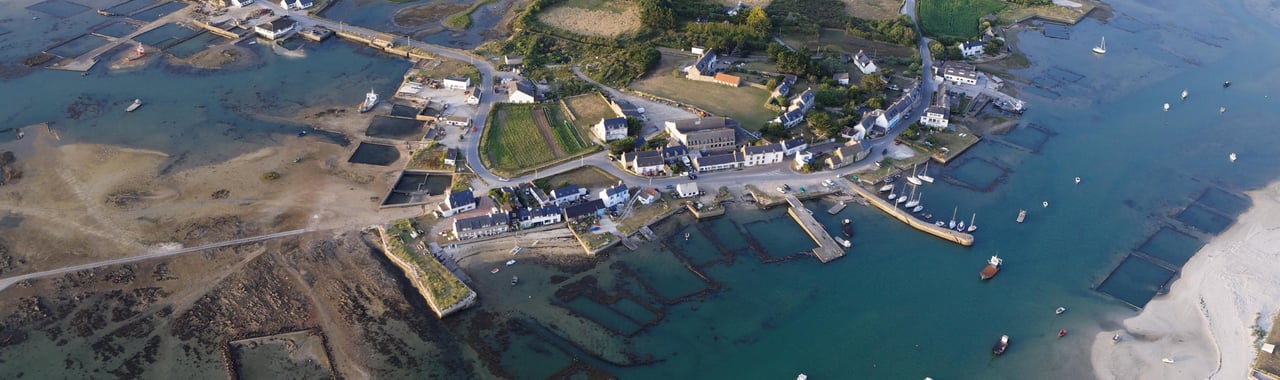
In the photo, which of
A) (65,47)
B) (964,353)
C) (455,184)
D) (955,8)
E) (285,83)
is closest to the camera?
(964,353)

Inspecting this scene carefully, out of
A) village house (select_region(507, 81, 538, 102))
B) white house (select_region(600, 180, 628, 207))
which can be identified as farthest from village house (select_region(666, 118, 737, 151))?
village house (select_region(507, 81, 538, 102))

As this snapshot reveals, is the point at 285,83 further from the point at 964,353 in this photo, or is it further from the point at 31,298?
the point at 964,353

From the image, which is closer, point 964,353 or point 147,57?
point 964,353

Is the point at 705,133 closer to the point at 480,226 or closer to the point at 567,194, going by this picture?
the point at 567,194

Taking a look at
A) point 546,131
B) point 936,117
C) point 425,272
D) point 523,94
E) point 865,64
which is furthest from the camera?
point 865,64

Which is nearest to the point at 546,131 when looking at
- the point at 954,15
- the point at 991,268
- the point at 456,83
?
the point at 456,83

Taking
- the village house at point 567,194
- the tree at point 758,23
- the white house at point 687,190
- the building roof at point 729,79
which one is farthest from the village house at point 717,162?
the tree at point 758,23

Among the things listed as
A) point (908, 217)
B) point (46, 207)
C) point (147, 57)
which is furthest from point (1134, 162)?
point (147, 57)

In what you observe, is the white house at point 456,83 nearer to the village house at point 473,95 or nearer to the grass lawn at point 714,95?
the village house at point 473,95
